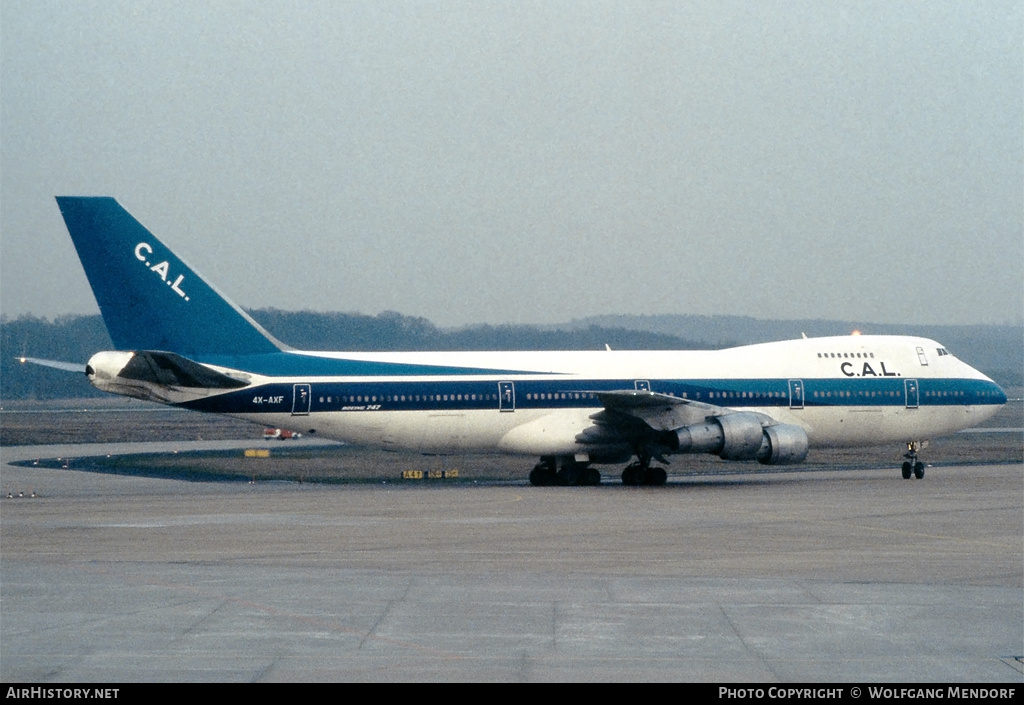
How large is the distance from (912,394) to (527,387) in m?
13.0

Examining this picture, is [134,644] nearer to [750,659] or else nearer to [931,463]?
[750,659]

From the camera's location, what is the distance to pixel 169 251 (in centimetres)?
3384

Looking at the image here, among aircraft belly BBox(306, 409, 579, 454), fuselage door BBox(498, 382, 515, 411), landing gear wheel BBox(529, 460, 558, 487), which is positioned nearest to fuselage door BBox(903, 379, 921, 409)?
landing gear wheel BBox(529, 460, 558, 487)

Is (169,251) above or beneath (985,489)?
above

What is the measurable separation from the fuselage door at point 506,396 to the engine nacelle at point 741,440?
479 centimetres

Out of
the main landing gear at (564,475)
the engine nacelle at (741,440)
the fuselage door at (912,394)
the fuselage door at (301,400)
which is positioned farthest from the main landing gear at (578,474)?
the fuselage door at (912,394)

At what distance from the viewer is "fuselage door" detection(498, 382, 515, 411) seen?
120ft

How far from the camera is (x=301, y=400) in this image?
1366 inches

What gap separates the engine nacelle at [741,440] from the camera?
3591 centimetres

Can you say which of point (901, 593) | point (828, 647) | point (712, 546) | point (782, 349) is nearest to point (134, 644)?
point (828, 647)

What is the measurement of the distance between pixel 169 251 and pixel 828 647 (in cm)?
2542

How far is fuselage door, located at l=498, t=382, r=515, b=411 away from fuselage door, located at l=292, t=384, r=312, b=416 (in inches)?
222

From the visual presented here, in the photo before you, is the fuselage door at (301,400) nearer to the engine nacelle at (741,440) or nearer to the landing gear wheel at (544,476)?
the landing gear wheel at (544,476)
